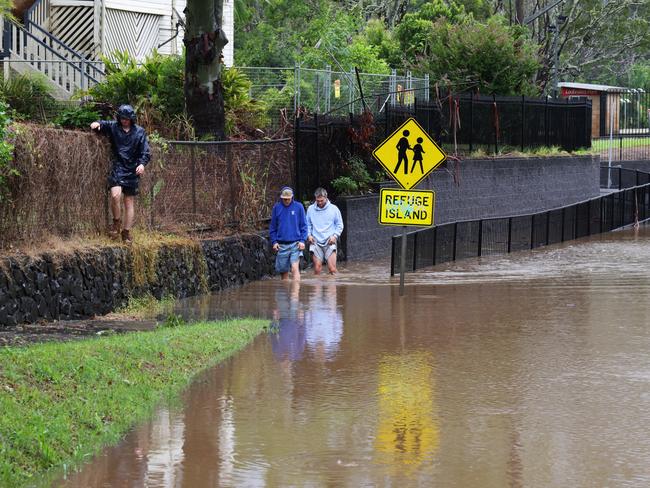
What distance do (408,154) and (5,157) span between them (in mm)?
6501

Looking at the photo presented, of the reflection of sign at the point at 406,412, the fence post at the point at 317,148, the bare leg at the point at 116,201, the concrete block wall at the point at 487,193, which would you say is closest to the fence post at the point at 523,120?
the concrete block wall at the point at 487,193

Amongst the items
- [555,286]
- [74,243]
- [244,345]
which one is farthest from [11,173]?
[555,286]

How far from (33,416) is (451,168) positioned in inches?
911

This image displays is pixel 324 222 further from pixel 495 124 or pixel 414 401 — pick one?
pixel 495 124

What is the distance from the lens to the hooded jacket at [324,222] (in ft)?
68.0

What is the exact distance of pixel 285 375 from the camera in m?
11.4

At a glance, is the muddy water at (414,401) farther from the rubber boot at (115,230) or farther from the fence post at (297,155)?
the fence post at (297,155)

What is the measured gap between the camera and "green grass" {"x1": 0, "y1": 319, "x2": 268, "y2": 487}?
7.95m

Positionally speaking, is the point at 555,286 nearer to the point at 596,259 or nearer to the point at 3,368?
the point at 596,259

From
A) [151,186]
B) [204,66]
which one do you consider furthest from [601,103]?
[151,186]

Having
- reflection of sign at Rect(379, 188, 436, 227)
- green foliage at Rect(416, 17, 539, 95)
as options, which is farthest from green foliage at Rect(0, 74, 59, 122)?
green foliage at Rect(416, 17, 539, 95)

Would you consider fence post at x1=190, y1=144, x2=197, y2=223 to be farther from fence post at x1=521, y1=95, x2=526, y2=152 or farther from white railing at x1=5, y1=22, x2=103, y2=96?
fence post at x1=521, y1=95, x2=526, y2=152

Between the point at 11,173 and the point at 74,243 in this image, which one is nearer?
the point at 11,173

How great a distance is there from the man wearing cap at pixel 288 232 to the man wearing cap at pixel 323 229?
2.97 feet
